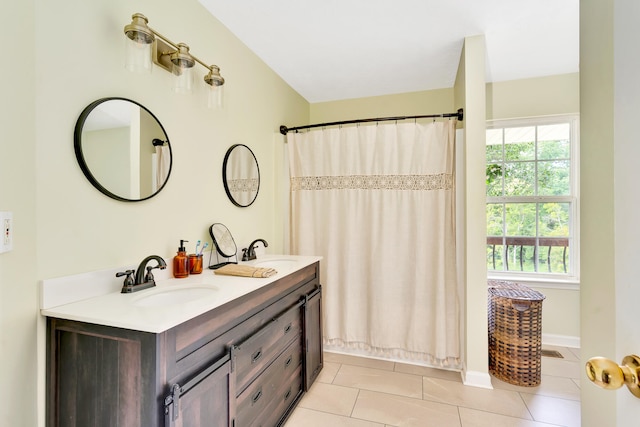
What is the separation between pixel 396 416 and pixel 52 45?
8.18 feet

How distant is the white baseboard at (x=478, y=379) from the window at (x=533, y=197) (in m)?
1.24

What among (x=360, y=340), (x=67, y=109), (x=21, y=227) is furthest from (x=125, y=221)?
(x=360, y=340)

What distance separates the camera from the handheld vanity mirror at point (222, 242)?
6.22ft

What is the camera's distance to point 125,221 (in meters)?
1.37

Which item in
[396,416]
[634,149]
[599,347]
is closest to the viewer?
[634,149]

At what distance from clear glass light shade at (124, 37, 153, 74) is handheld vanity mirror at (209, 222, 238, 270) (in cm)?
96

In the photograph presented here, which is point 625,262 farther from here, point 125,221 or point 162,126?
point 162,126

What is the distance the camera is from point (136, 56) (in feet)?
4.18

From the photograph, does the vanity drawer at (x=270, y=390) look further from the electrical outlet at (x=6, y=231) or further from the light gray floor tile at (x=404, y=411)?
the electrical outlet at (x=6, y=231)

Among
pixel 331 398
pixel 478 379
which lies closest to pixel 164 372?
pixel 331 398

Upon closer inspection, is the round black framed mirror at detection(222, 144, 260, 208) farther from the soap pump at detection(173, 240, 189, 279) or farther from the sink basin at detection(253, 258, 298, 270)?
the soap pump at detection(173, 240, 189, 279)

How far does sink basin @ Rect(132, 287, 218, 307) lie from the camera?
1263 millimetres

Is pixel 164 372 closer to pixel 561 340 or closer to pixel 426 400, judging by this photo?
pixel 426 400

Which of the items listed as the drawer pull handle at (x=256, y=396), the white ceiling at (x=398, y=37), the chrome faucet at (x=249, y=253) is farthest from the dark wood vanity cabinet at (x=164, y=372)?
the white ceiling at (x=398, y=37)
